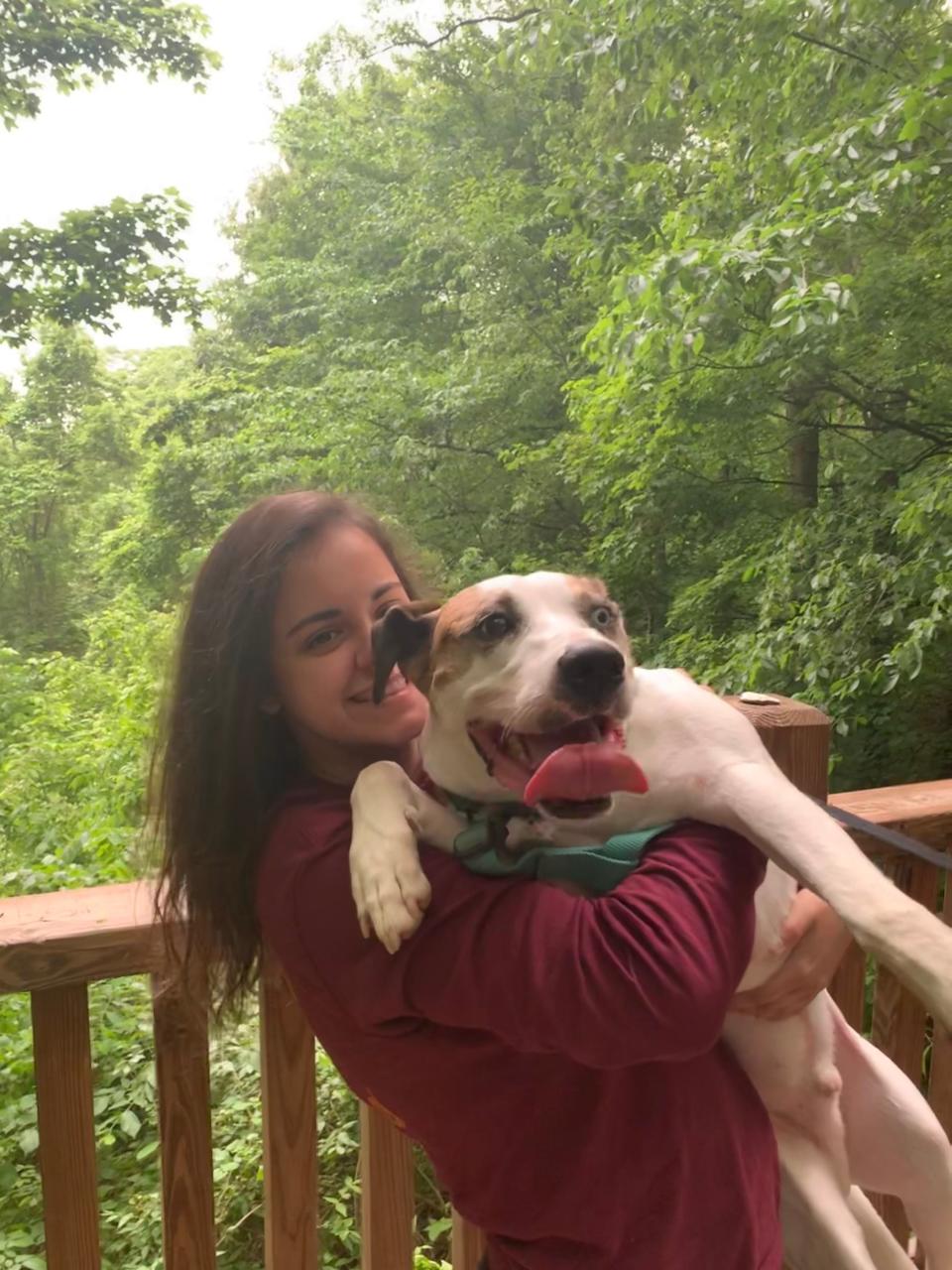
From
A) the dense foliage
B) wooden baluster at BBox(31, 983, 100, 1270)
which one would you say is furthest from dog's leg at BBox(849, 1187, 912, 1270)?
the dense foliage

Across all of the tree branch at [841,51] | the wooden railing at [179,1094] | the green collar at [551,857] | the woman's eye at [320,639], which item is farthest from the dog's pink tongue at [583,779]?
the tree branch at [841,51]

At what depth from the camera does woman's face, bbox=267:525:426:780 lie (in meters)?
1.12

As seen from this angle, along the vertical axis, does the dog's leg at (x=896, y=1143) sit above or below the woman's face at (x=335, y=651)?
below

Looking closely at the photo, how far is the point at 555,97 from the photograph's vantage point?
14.3ft

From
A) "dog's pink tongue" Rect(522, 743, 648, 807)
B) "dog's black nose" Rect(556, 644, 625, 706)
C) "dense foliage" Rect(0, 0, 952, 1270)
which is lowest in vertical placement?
"dog's pink tongue" Rect(522, 743, 648, 807)

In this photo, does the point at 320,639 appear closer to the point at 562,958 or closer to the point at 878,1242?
the point at 562,958

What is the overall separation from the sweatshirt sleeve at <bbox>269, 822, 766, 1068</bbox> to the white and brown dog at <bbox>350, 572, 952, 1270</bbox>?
0.04m

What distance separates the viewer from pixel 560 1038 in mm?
826

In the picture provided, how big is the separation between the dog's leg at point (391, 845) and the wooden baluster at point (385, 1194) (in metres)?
0.50

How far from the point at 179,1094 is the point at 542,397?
363 cm

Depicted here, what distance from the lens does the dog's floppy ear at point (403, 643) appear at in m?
1.10

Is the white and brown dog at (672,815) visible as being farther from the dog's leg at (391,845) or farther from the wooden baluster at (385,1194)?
the wooden baluster at (385,1194)

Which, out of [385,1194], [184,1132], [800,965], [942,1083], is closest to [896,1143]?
[800,965]

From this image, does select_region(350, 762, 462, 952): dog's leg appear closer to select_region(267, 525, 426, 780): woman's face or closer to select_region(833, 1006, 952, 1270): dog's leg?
select_region(267, 525, 426, 780): woman's face
